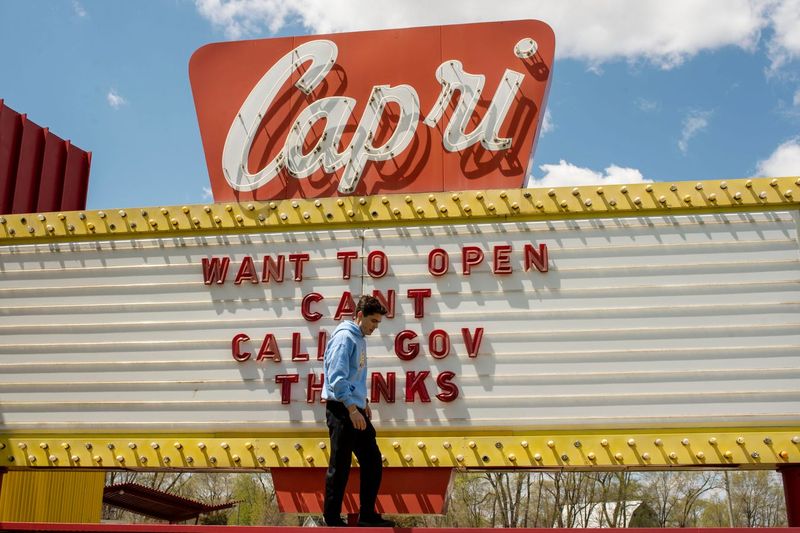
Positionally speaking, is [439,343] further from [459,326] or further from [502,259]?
[502,259]

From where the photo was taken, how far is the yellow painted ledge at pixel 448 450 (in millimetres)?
5020

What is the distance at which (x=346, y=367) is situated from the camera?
176 inches

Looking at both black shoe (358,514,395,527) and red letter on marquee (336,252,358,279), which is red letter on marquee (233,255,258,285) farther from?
black shoe (358,514,395,527)

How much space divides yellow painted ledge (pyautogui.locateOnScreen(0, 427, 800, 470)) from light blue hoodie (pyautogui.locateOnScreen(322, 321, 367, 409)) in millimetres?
923

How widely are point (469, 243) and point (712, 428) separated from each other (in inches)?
88.3

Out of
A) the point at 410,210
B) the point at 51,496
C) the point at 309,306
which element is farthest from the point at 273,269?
the point at 51,496

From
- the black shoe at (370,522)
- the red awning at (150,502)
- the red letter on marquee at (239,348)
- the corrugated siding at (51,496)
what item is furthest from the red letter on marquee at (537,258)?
the red awning at (150,502)

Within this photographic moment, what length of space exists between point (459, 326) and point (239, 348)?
178cm

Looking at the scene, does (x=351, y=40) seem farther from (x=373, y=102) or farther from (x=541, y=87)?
(x=541, y=87)

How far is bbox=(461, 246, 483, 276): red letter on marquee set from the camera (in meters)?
5.64

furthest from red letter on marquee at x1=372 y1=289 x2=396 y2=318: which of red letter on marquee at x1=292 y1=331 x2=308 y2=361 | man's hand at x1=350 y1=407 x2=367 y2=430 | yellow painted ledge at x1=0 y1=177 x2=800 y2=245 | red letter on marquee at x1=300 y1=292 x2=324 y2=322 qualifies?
man's hand at x1=350 y1=407 x2=367 y2=430

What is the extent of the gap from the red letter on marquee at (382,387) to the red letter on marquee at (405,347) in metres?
0.16

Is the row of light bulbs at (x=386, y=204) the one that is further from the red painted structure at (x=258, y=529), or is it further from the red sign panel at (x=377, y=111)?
the red painted structure at (x=258, y=529)

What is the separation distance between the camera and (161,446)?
18.4ft
